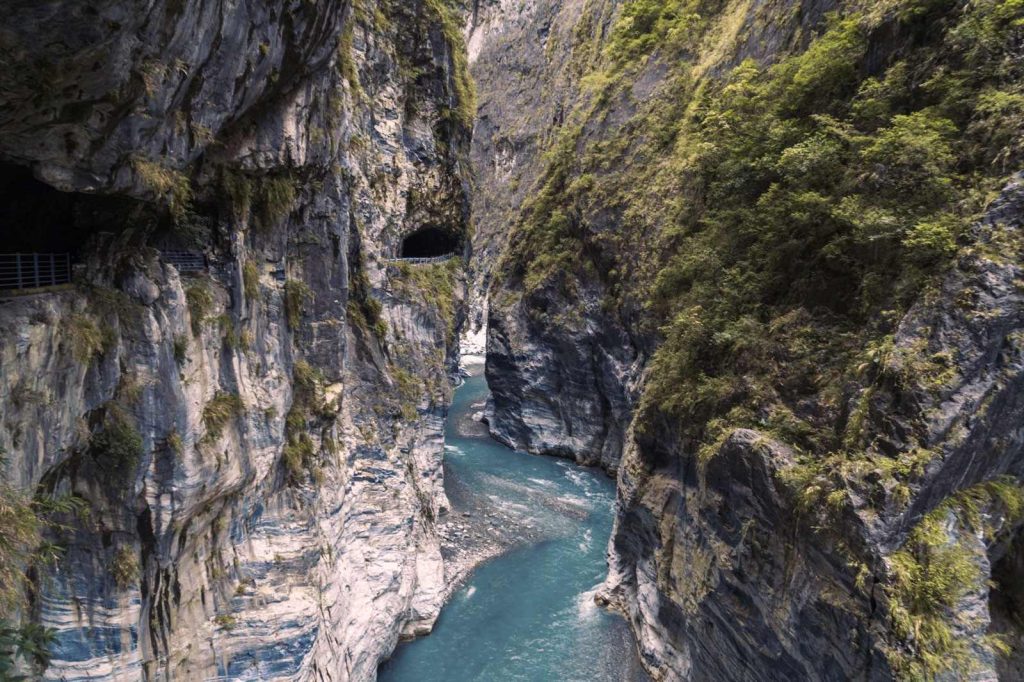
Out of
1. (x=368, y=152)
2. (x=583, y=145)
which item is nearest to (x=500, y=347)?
(x=583, y=145)

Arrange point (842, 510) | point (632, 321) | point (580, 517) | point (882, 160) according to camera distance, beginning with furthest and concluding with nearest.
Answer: point (632, 321), point (580, 517), point (882, 160), point (842, 510)

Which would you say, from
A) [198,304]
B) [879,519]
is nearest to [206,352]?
[198,304]

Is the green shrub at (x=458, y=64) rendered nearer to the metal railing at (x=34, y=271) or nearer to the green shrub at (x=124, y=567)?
the metal railing at (x=34, y=271)

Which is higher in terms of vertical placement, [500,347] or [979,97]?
[979,97]

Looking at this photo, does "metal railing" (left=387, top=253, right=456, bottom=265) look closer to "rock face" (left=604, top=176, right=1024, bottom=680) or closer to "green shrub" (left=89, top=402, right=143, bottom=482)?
"green shrub" (left=89, top=402, right=143, bottom=482)

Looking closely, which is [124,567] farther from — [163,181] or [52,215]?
[163,181]

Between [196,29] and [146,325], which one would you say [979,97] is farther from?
[146,325]

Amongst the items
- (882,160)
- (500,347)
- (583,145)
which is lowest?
(500,347)

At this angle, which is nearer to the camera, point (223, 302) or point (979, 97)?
point (979, 97)

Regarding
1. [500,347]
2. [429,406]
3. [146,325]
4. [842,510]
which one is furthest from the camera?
[500,347]
